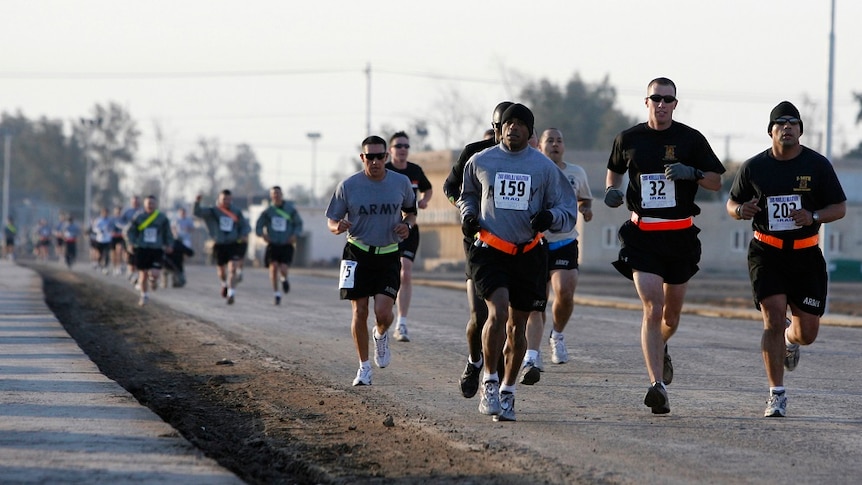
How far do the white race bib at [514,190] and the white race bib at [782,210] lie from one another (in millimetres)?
1697

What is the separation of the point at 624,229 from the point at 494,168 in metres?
1.20

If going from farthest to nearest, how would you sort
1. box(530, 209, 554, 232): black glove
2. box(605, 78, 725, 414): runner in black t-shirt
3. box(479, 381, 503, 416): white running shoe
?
box(605, 78, 725, 414): runner in black t-shirt
box(479, 381, 503, 416): white running shoe
box(530, 209, 554, 232): black glove

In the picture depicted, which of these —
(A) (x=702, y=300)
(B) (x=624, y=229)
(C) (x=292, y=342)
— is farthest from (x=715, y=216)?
(B) (x=624, y=229)

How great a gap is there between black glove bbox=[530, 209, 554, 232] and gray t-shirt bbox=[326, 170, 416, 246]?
2695 mm

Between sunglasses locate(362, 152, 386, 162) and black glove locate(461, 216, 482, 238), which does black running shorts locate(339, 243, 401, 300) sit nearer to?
sunglasses locate(362, 152, 386, 162)

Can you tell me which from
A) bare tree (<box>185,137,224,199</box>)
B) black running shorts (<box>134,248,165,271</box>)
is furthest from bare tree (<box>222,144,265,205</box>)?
black running shorts (<box>134,248,165,271</box>)

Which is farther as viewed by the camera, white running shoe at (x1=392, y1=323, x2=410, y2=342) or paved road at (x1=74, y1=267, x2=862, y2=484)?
white running shoe at (x1=392, y1=323, x2=410, y2=342)

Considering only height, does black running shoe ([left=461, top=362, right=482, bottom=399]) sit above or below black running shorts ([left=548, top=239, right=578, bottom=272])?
below

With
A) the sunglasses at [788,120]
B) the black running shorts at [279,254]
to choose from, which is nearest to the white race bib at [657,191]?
the sunglasses at [788,120]

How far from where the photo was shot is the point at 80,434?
26.4 ft

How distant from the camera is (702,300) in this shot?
3300 centimetres

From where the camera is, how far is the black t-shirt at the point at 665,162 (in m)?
9.47

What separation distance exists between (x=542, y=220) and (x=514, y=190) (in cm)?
31

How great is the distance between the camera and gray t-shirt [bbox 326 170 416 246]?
450 inches
